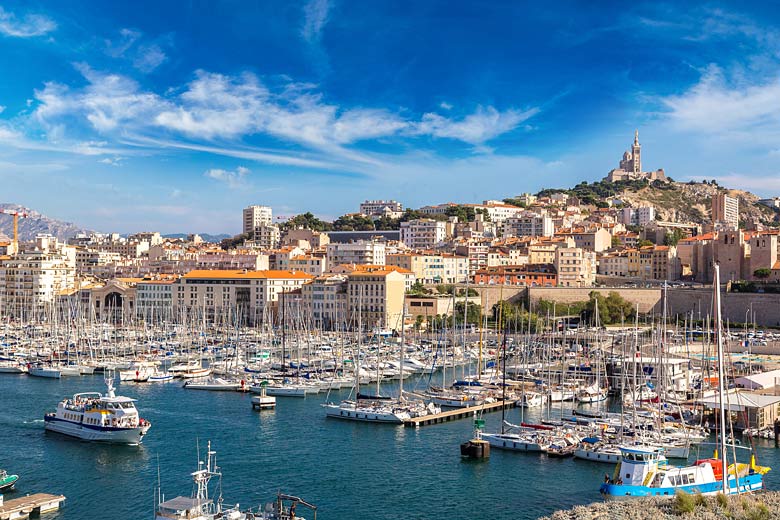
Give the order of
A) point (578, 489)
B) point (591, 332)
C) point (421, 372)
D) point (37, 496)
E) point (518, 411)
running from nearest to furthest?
point (37, 496)
point (578, 489)
point (518, 411)
point (421, 372)
point (591, 332)

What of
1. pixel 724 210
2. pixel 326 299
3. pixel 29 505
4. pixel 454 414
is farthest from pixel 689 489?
pixel 724 210

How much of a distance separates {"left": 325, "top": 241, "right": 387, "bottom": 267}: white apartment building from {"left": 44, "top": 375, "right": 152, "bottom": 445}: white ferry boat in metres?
44.1

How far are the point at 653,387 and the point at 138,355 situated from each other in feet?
82.0

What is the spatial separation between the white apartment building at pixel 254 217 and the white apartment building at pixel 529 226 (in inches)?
1461

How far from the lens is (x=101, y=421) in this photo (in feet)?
79.5

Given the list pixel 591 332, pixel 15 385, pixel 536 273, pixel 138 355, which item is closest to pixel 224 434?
pixel 15 385

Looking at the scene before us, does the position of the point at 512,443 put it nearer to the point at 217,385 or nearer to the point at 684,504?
the point at 684,504

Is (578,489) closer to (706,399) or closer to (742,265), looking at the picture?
(706,399)

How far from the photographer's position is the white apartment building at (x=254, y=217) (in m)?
113

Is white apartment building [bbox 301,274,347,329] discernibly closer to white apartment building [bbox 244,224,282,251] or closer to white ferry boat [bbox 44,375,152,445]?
white ferry boat [bbox 44,375,152,445]

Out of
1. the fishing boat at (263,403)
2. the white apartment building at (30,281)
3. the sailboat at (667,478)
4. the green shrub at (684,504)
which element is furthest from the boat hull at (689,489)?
the white apartment building at (30,281)

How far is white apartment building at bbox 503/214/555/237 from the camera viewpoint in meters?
87.6

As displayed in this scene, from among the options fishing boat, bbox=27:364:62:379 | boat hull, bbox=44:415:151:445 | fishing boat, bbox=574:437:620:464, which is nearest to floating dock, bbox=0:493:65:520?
boat hull, bbox=44:415:151:445

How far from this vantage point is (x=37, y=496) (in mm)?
17938
